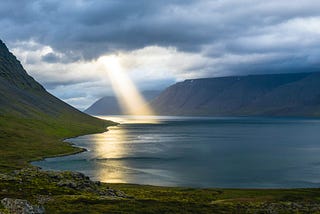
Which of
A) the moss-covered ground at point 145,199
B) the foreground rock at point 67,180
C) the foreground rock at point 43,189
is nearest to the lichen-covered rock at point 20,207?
the foreground rock at point 43,189

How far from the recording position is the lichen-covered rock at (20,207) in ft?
189

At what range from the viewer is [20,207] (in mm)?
59094

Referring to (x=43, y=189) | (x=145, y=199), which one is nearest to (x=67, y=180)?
(x=43, y=189)

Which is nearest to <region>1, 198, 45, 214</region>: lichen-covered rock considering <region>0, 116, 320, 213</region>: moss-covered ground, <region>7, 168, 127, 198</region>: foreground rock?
<region>0, 116, 320, 213</region>: moss-covered ground

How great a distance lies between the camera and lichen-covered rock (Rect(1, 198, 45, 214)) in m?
57.7

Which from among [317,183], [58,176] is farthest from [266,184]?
[58,176]

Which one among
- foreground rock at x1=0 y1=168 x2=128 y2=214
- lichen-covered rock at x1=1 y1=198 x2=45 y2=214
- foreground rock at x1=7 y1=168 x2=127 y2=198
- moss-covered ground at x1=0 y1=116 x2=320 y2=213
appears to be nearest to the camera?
lichen-covered rock at x1=1 y1=198 x2=45 y2=214

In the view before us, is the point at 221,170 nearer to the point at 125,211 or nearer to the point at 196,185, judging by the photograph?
the point at 196,185

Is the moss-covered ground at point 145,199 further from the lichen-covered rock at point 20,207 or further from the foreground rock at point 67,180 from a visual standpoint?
the lichen-covered rock at point 20,207

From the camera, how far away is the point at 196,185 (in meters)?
129

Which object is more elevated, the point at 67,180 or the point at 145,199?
the point at 67,180

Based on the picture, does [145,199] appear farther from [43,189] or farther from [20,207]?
[20,207]

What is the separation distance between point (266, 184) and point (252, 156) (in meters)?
66.3

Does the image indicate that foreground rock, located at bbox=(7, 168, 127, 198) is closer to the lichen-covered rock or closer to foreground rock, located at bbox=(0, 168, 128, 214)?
foreground rock, located at bbox=(0, 168, 128, 214)
